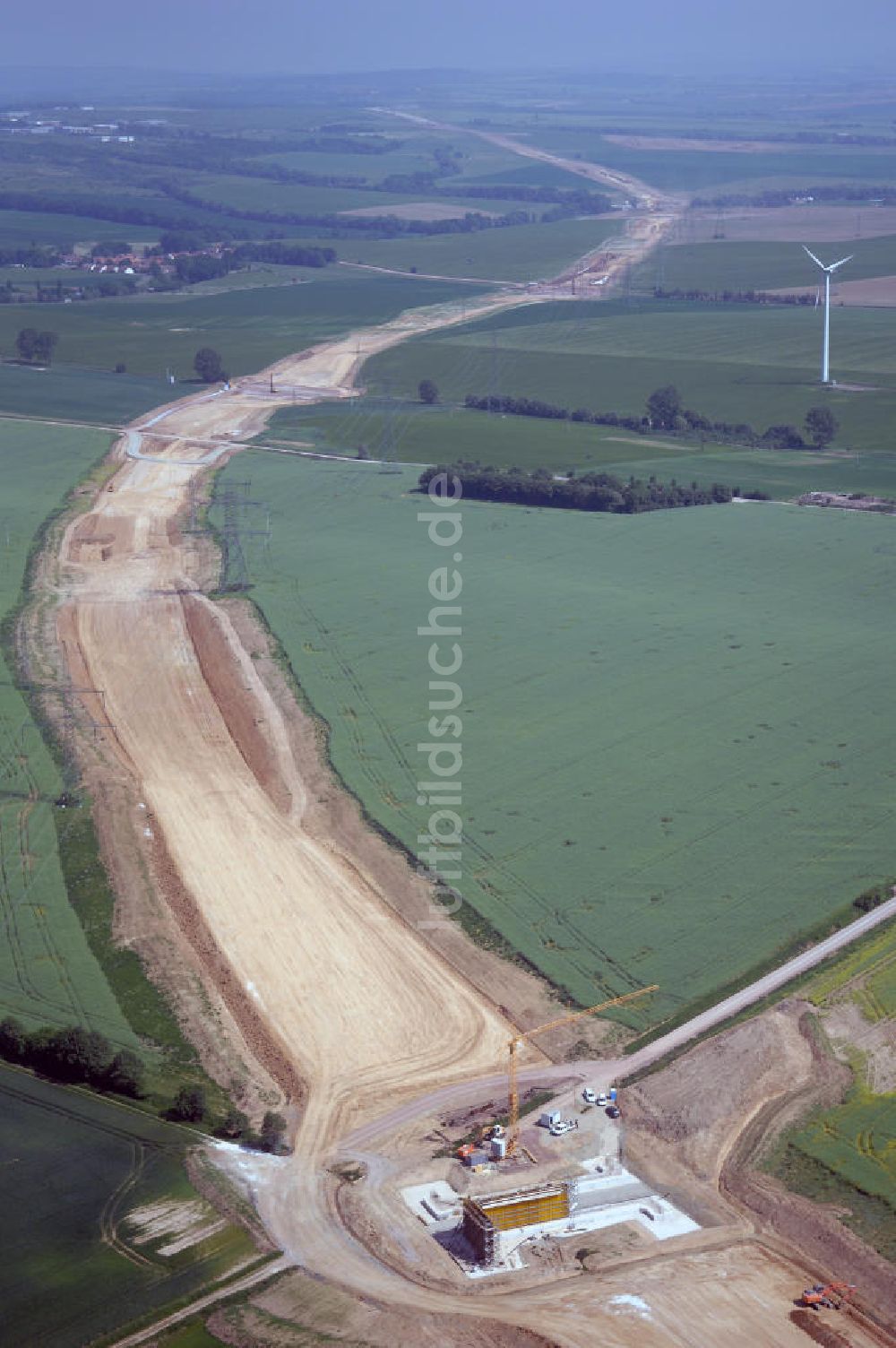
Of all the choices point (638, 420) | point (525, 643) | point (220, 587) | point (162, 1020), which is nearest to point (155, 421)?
point (638, 420)

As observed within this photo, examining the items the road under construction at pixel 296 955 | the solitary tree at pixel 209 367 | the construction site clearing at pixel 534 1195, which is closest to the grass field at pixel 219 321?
the solitary tree at pixel 209 367

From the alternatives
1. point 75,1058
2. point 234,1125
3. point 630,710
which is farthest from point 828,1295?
point 630,710

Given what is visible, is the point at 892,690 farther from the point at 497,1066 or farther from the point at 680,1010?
the point at 497,1066

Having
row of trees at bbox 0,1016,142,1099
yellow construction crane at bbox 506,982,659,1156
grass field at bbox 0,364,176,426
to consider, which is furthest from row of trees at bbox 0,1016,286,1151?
grass field at bbox 0,364,176,426

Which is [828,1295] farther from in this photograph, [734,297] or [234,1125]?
[734,297]

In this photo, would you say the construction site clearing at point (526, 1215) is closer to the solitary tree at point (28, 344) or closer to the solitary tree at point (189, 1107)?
the solitary tree at point (189, 1107)

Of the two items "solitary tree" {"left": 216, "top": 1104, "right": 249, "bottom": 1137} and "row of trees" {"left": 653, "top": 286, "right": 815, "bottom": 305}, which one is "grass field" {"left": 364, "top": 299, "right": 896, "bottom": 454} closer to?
"row of trees" {"left": 653, "top": 286, "right": 815, "bottom": 305}
